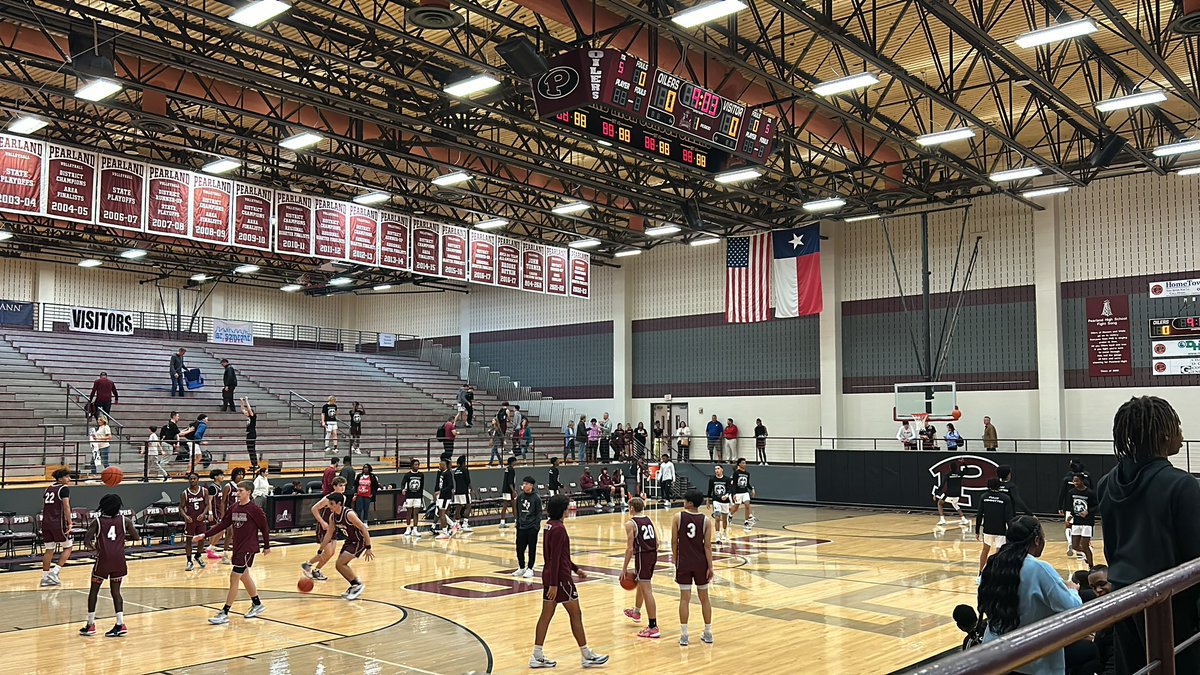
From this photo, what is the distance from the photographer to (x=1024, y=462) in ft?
89.8

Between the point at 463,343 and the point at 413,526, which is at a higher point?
the point at 463,343

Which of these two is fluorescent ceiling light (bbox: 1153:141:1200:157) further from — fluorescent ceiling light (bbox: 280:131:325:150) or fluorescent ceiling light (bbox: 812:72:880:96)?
fluorescent ceiling light (bbox: 280:131:325:150)

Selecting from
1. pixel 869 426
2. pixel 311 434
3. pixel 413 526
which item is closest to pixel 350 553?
pixel 413 526

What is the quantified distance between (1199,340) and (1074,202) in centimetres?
522

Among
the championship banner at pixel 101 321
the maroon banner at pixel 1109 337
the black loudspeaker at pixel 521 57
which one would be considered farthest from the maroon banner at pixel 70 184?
the maroon banner at pixel 1109 337

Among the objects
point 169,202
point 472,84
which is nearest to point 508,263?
point 169,202

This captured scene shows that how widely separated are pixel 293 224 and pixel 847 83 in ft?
40.8

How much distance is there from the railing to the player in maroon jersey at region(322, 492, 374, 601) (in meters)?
12.7

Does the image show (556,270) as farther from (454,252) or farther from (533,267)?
(454,252)

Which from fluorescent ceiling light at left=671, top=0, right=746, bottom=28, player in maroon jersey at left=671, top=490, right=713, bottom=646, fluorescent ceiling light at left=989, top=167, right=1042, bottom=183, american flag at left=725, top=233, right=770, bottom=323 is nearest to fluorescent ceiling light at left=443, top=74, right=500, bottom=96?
fluorescent ceiling light at left=671, top=0, right=746, bottom=28

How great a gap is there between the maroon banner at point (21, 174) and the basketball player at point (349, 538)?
859 centimetres

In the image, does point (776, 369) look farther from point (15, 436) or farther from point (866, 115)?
point (15, 436)

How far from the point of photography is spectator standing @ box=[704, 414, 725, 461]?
117ft

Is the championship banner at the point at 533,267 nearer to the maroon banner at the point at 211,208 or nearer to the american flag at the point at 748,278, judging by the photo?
the american flag at the point at 748,278
